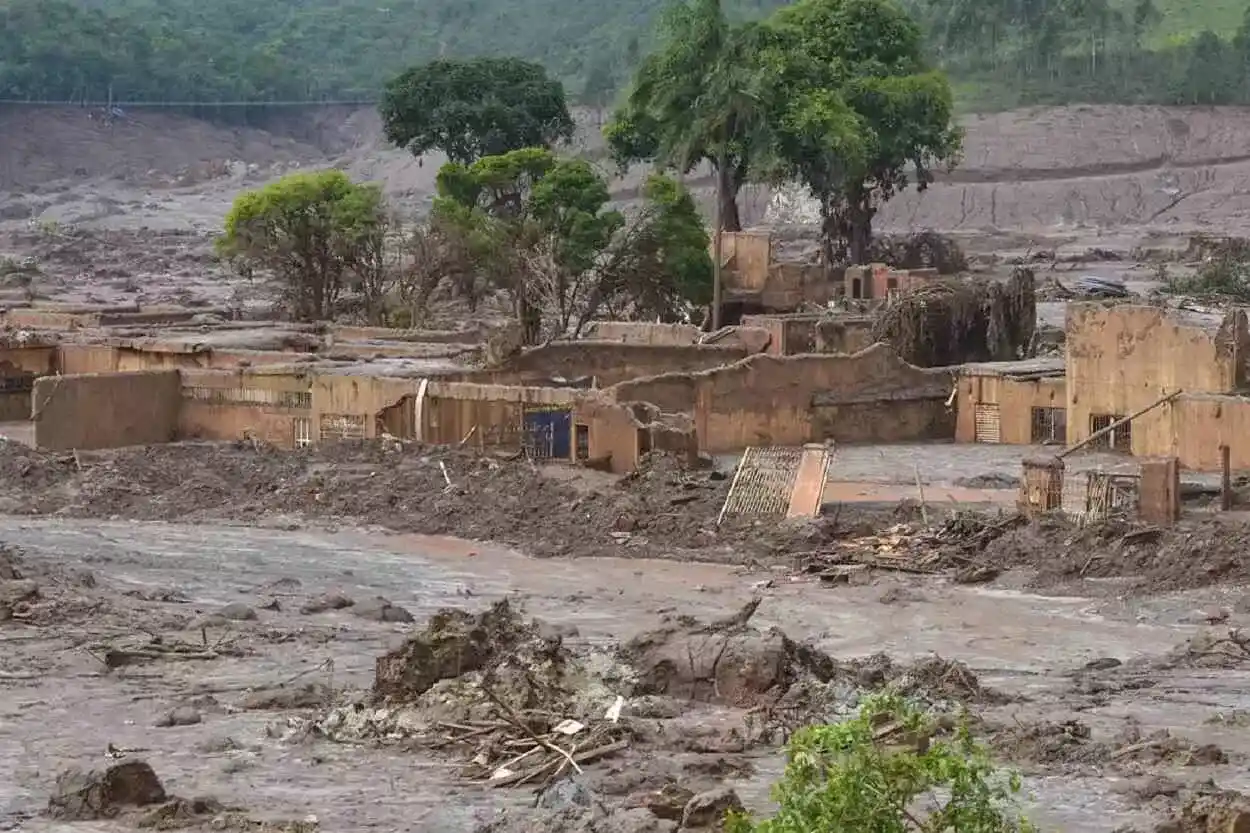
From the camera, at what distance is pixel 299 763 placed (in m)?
15.9

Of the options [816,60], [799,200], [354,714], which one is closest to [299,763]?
[354,714]

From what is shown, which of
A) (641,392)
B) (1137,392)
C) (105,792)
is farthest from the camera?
(1137,392)

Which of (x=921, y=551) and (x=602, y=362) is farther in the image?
(x=602, y=362)

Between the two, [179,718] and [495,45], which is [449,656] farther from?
[495,45]

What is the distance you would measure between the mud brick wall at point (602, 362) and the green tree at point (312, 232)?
15.2 m

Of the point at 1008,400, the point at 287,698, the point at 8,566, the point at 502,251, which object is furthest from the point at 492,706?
the point at 502,251

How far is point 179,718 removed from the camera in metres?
17.1

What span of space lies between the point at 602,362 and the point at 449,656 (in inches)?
709

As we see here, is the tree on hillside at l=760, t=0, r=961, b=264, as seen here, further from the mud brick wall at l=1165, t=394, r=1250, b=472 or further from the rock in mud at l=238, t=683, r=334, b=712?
the rock in mud at l=238, t=683, r=334, b=712

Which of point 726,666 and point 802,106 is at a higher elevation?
point 802,106

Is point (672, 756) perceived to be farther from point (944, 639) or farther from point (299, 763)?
point (944, 639)

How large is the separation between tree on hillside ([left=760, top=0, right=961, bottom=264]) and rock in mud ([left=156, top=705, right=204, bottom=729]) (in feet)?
131

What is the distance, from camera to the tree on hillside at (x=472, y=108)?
2648 inches

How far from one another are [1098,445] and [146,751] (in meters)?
17.6
